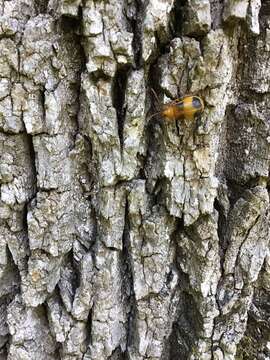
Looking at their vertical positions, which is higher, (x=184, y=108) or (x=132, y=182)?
(x=184, y=108)

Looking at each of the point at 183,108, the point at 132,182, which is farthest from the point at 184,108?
the point at 132,182

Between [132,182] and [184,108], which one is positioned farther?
[132,182]

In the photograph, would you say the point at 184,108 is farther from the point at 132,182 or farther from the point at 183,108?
the point at 132,182

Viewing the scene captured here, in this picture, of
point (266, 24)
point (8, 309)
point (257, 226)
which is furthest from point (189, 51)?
point (8, 309)

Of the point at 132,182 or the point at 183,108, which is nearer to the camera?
the point at 183,108
